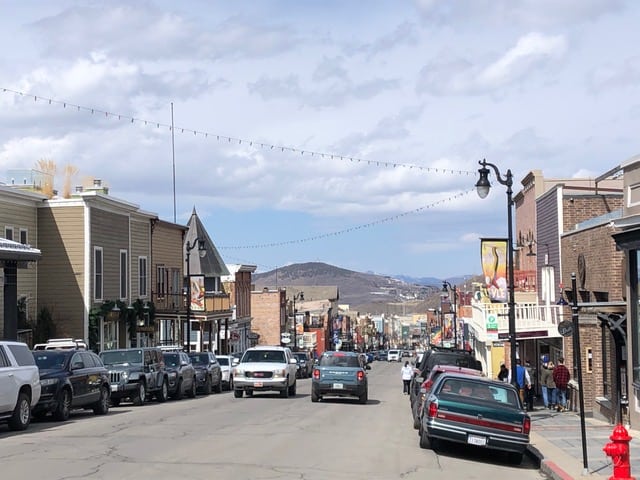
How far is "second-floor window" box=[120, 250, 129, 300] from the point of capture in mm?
45875

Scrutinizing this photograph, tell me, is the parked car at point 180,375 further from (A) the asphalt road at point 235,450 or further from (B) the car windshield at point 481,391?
(B) the car windshield at point 481,391

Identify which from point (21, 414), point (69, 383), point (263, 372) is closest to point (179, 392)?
point (263, 372)

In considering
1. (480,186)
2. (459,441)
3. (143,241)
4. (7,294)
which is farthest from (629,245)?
(143,241)

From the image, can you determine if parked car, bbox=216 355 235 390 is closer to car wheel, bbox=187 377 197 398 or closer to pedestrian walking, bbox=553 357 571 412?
car wheel, bbox=187 377 197 398

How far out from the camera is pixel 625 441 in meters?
11.7

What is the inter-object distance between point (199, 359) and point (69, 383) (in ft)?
49.1

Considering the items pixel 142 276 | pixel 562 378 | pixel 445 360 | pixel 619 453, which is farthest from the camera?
pixel 142 276

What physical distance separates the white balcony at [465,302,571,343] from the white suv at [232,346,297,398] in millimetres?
7669

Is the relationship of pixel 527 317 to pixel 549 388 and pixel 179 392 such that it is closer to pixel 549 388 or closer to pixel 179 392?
pixel 549 388

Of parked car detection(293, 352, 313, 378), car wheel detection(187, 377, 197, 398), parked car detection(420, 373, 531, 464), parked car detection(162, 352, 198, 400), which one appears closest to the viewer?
parked car detection(420, 373, 531, 464)

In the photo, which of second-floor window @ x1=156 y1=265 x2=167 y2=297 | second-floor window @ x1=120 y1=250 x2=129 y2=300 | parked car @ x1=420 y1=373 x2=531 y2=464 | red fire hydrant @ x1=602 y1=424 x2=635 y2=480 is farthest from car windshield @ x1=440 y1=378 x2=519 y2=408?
second-floor window @ x1=156 y1=265 x2=167 y2=297

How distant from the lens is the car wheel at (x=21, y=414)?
63.9ft

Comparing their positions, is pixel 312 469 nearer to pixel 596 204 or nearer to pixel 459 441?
pixel 459 441

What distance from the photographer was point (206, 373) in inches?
1436
